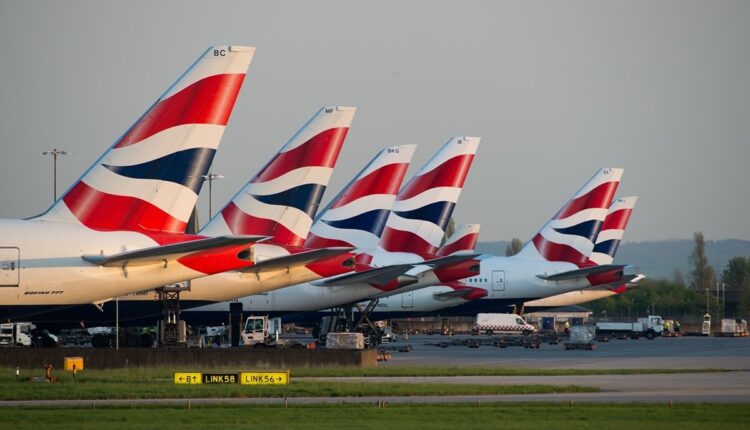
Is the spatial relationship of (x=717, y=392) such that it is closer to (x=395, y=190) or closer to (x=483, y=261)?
(x=395, y=190)

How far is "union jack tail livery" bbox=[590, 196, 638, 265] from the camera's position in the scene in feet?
405

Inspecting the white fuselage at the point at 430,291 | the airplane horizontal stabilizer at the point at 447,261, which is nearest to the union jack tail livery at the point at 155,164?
the white fuselage at the point at 430,291

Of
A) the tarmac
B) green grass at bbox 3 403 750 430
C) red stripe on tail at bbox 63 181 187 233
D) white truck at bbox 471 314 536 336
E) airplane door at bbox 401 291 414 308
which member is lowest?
green grass at bbox 3 403 750 430

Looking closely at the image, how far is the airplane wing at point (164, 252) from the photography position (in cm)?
4525

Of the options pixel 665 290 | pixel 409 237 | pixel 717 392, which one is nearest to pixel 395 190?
pixel 409 237

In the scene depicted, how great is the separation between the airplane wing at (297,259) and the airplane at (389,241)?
12.4 m

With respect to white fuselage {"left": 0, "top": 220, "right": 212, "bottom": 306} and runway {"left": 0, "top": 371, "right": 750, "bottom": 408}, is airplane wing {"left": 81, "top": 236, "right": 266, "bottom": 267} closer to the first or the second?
white fuselage {"left": 0, "top": 220, "right": 212, "bottom": 306}

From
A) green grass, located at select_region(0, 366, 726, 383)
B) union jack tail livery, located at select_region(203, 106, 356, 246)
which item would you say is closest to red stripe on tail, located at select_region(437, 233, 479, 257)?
union jack tail livery, located at select_region(203, 106, 356, 246)

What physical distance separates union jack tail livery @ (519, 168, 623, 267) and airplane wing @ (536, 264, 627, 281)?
3061 millimetres

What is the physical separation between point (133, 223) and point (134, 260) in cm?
173

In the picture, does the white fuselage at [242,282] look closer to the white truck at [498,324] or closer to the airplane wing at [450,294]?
the airplane wing at [450,294]

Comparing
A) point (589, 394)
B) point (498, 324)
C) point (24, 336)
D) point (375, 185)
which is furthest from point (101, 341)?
point (498, 324)

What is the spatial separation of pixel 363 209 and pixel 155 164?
28.0 m

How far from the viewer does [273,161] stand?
63.6 m
